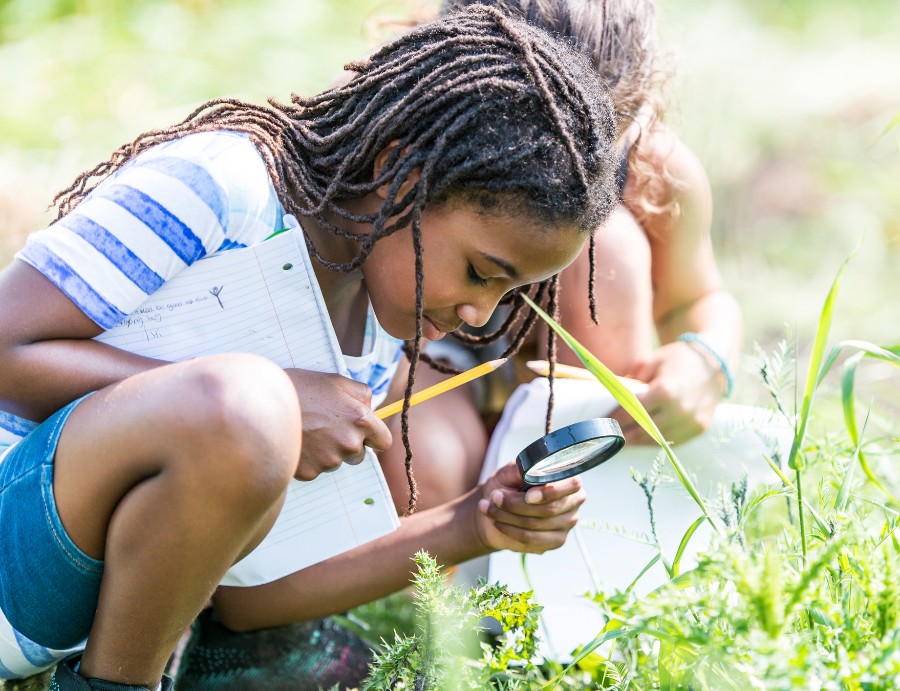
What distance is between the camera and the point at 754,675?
0.77 meters

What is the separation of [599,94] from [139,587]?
784 millimetres

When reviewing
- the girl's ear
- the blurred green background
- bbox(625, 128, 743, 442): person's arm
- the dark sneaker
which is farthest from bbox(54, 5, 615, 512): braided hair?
the blurred green background

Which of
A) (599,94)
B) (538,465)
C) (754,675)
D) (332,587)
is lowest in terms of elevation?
(332,587)

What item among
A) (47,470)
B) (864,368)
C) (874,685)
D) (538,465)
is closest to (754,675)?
(874,685)

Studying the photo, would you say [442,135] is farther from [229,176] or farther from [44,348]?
[44,348]

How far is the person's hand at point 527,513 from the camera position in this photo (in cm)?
130

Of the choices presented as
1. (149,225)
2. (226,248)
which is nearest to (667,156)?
(226,248)

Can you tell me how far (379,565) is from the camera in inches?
56.2

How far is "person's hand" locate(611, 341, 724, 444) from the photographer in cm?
154

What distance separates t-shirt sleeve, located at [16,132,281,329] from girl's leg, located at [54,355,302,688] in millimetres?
142

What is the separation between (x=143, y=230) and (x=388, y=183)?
296 millimetres

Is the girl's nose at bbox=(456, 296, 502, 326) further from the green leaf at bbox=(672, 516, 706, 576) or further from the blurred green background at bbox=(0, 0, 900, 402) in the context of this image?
the blurred green background at bbox=(0, 0, 900, 402)

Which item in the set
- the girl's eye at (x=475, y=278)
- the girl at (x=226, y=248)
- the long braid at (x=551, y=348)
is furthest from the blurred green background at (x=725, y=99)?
the girl's eye at (x=475, y=278)

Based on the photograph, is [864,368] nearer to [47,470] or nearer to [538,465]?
[538,465]
